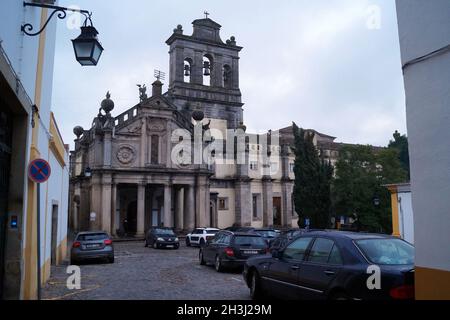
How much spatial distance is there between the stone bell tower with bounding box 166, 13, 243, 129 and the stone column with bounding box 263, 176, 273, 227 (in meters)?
7.26

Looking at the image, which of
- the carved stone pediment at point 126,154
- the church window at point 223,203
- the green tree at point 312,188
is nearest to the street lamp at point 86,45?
the green tree at point 312,188

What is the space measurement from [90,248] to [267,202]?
97.2ft

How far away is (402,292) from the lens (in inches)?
241

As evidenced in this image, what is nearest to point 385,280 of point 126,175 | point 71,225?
point 126,175

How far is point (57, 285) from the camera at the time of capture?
1218 centimetres

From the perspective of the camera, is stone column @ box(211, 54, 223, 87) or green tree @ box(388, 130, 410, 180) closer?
stone column @ box(211, 54, 223, 87)

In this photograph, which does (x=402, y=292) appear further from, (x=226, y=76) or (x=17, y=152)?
(x=226, y=76)

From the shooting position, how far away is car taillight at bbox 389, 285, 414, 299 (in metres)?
6.11

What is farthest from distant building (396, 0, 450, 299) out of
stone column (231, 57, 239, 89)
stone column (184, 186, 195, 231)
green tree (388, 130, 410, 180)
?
green tree (388, 130, 410, 180)

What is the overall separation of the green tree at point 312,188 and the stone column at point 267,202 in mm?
10766

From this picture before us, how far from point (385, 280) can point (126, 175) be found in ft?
109

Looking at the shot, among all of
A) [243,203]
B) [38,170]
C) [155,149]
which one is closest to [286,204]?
[243,203]

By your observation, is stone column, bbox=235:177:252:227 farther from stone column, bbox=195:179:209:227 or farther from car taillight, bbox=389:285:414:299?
car taillight, bbox=389:285:414:299

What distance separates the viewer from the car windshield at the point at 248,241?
15.5 metres
